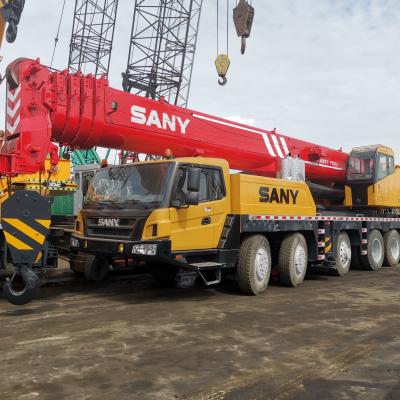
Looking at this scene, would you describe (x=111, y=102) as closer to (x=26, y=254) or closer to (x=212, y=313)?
(x=26, y=254)

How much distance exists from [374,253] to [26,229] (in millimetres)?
9390

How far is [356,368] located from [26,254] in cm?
417

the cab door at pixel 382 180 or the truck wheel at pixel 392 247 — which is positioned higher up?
the cab door at pixel 382 180

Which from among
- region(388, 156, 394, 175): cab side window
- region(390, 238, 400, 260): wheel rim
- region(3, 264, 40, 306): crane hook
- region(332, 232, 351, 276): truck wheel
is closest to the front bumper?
region(3, 264, 40, 306): crane hook

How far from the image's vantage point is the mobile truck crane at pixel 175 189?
6637 mm

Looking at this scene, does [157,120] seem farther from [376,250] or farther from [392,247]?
[392,247]

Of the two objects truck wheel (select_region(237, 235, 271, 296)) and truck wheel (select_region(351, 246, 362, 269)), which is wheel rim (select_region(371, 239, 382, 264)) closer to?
truck wheel (select_region(351, 246, 362, 269))

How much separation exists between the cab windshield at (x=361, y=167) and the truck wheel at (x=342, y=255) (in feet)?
6.55

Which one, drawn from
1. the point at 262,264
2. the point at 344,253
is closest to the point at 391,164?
the point at 344,253

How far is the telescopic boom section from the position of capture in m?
6.44

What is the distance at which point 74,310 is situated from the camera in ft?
21.7

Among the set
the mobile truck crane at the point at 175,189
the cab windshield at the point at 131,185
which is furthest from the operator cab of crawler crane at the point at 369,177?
the cab windshield at the point at 131,185

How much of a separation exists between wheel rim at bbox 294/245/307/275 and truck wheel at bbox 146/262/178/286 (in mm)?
2390

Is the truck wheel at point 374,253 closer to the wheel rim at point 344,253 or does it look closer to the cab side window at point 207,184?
the wheel rim at point 344,253
